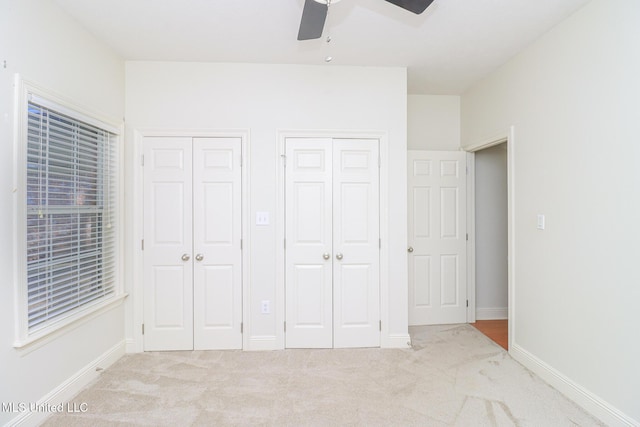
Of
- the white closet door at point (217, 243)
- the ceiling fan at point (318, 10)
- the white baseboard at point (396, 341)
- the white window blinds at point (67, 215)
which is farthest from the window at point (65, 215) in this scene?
the white baseboard at point (396, 341)

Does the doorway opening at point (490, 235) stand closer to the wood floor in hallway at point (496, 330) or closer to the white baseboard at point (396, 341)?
the wood floor in hallway at point (496, 330)

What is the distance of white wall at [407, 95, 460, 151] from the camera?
348 cm

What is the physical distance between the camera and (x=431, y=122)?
3488mm

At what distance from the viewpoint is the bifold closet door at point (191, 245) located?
2.67 m

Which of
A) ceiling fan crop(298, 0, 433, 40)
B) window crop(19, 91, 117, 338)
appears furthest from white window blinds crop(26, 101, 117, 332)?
ceiling fan crop(298, 0, 433, 40)

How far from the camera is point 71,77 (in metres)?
2.06

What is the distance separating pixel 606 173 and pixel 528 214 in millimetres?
687

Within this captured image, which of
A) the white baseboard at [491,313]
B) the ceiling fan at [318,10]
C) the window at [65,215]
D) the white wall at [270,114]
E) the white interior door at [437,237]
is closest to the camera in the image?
the ceiling fan at [318,10]

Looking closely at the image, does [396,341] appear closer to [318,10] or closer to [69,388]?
[69,388]

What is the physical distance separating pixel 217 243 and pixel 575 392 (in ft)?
9.72

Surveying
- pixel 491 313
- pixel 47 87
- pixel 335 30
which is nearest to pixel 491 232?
pixel 491 313

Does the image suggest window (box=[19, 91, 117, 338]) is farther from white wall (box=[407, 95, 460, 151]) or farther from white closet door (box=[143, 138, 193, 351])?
white wall (box=[407, 95, 460, 151])

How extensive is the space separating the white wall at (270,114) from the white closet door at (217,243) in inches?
5.7

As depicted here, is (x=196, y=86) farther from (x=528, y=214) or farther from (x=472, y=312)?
(x=472, y=312)
